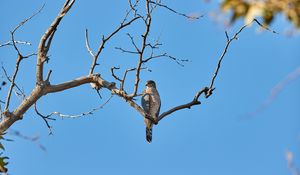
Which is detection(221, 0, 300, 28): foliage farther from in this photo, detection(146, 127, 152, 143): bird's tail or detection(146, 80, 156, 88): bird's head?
detection(146, 80, 156, 88): bird's head

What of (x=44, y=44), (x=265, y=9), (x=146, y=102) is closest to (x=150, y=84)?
(x=146, y=102)

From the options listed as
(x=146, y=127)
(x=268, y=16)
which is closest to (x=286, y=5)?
(x=268, y=16)

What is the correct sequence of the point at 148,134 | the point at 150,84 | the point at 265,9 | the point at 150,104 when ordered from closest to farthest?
the point at 265,9
the point at 148,134
the point at 150,104
the point at 150,84

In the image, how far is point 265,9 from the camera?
2.36 meters

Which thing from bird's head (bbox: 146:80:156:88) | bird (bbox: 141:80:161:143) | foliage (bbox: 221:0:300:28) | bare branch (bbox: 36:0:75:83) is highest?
bird's head (bbox: 146:80:156:88)

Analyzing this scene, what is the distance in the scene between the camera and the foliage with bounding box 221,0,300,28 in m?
2.35

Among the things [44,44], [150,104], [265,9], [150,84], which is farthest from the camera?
[150,84]

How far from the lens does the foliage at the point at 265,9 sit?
7.72 feet

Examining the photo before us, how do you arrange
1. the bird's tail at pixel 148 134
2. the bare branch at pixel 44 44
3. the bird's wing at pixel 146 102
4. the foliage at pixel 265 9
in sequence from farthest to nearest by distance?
Answer: the bird's wing at pixel 146 102 → the bird's tail at pixel 148 134 → the bare branch at pixel 44 44 → the foliage at pixel 265 9

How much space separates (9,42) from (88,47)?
29.2 inches

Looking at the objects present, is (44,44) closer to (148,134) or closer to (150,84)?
(148,134)

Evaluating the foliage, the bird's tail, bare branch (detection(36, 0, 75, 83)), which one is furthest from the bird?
the foliage

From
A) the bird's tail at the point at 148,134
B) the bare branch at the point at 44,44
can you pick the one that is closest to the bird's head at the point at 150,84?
the bird's tail at the point at 148,134

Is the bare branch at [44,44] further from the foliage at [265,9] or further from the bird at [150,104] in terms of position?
the foliage at [265,9]
